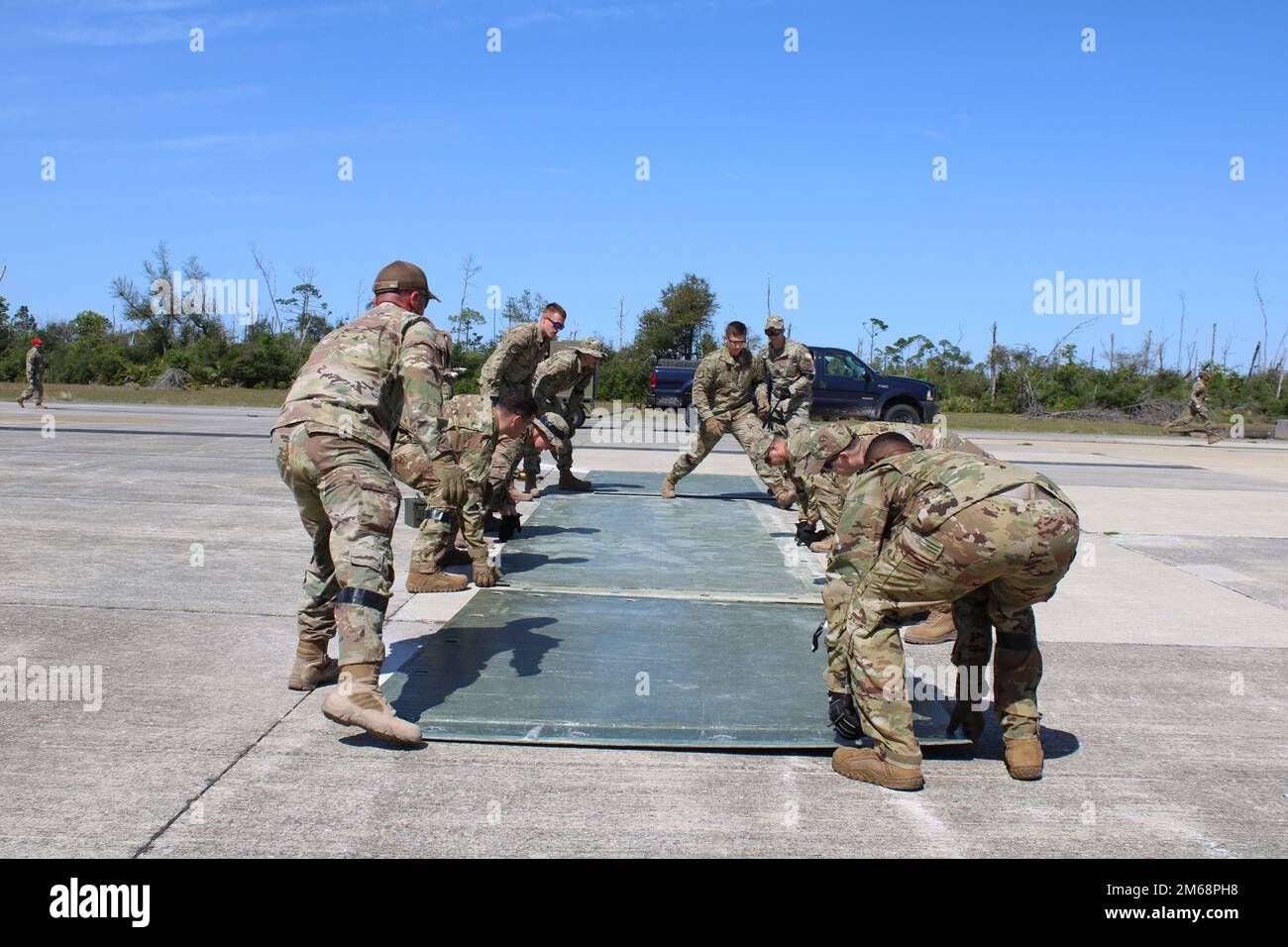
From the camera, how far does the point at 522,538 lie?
9039 millimetres

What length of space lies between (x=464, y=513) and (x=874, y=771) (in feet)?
13.1

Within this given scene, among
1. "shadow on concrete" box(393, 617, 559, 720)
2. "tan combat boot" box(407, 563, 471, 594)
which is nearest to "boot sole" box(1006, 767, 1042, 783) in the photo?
"shadow on concrete" box(393, 617, 559, 720)

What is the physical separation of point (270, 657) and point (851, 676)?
9.75 feet

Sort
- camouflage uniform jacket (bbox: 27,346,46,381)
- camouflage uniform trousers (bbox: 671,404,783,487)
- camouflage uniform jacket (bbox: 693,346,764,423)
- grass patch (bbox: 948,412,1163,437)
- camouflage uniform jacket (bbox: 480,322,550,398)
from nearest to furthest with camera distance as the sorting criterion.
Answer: camouflage uniform jacket (bbox: 480,322,550,398)
camouflage uniform jacket (bbox: 693,346,764,423)
camouflage uniform trousers (bbox: 671,404,783,487)
camouflage uniform jacket (bbox: 27,346,46,381)
grass patch (bbox: 948,412,1163,437)

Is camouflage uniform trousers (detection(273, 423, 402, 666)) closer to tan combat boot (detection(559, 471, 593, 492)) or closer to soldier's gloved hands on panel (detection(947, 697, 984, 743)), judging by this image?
soldier's gloved hands on panel (detection(947, 697, 984, 743))

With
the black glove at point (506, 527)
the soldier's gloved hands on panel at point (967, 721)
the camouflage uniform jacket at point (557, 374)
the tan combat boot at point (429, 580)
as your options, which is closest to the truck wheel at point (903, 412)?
the camouflage uniform jacket at point (557, 374)

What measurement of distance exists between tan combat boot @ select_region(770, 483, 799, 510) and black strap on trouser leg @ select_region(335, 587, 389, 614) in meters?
6.63

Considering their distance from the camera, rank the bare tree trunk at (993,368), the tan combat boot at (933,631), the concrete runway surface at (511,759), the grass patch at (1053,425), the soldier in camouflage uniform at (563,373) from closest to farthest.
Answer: the concrete runway surface at (511,759), the tan combat boot at (933,631), the soldier in camouflage uniform at (563,373), the grass patch at (1053,425), the bare tree trunk at (993,368)

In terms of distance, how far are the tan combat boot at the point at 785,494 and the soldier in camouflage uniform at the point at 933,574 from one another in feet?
19.9

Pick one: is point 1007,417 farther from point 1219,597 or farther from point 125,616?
point 125,616

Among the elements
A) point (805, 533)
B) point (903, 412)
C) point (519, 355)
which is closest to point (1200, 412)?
point (903, 412)

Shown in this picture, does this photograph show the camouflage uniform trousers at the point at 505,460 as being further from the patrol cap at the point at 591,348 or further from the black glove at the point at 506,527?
the patrol cap at the point at 591,348

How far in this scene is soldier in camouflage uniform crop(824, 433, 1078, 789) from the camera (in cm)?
380

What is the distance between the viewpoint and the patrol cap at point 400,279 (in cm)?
497
